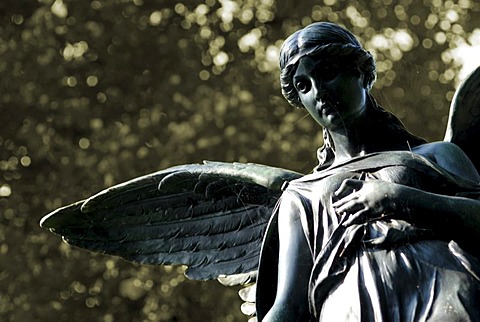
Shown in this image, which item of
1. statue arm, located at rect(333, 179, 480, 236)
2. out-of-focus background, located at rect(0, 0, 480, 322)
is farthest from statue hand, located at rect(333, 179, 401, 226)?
out-of-focus background, located at rect(0, 0, 480, 322)

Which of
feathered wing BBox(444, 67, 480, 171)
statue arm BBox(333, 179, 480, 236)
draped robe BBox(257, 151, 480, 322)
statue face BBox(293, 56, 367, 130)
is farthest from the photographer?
feathered wing BBox(444, 67, 480, 171)

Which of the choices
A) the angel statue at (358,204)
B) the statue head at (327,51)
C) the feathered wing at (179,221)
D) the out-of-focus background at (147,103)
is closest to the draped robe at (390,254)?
the angel statue at (358,204)

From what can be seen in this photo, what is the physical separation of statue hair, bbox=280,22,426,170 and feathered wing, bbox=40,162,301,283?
1.88 ft

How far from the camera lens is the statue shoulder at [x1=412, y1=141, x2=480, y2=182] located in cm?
424

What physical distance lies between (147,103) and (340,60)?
8.48 m

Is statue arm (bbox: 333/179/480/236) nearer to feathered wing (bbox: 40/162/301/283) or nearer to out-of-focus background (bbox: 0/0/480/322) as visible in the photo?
feathered wing (bbox: 40/162/301/283)

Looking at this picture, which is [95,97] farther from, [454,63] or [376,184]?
[376,184]

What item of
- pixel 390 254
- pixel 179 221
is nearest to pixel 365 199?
pixel 390 254

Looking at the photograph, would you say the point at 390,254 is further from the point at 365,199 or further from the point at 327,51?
the point at 327,51

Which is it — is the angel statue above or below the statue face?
below

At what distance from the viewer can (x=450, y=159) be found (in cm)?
426

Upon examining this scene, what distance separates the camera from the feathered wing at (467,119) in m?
4.51

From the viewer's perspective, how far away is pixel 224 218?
507cm

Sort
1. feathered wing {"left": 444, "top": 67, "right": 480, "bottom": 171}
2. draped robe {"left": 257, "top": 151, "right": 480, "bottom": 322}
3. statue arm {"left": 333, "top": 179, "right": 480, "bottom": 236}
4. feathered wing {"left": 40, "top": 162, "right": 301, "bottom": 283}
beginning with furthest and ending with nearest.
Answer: feathered wing {"left": 40, "top": 162, "right": 301, "bottom": 283}
feathered wing {"left": 444, "top": 67, "right": 480, "bottom": 171}
statue arm {"left": 333, "top": 179, "right": 480, "bottom": 236}
draped robe {"left": 257, "top": 151, "right": 480, "bottom": 322}
